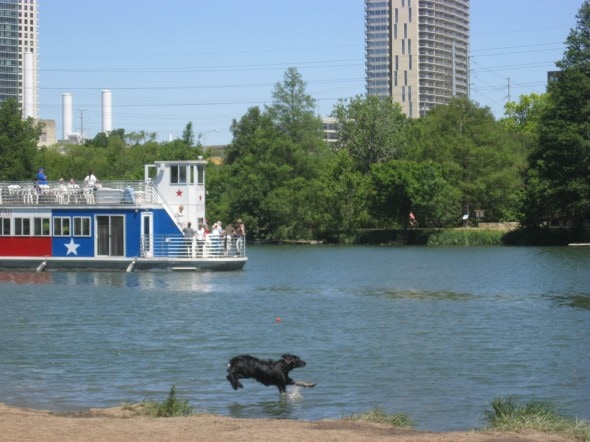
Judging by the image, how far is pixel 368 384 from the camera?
20391mm

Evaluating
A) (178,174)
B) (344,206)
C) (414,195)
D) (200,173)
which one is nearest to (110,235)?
(178,174)

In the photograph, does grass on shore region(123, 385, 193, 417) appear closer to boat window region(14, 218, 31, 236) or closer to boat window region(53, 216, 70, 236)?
boat window region(53, 216, 70, 236)

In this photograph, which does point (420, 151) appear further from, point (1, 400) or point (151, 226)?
point (1, 400)

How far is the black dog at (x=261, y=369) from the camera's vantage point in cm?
1795

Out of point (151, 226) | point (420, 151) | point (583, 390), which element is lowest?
point (583, 390)

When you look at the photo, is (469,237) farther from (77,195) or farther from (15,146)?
(15,146)

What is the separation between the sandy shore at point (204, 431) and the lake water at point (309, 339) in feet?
6.91

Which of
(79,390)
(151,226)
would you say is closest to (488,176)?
A: (151,226)

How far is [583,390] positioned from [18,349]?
1298 cm

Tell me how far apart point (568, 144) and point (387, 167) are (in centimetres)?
2078

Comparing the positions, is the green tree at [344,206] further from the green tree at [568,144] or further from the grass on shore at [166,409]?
the grass on shore at [166,409]

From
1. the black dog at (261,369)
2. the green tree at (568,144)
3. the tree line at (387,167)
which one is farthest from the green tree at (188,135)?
the black dog at (261,369)

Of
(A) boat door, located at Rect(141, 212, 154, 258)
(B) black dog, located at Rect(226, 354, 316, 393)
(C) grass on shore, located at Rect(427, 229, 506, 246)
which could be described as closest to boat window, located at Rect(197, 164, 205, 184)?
(A) boat door, located at Rect(141, 212, 154, 258)

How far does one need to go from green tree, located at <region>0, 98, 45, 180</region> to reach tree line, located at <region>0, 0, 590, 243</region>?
0.40ft
